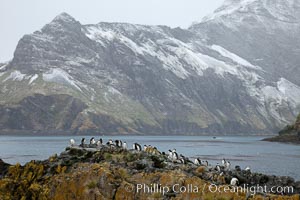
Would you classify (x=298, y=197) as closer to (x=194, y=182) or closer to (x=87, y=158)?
(x=194, y=182)

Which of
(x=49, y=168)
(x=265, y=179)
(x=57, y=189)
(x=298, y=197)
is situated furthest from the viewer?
(x=265, y=179)

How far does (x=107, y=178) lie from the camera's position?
32406 mm

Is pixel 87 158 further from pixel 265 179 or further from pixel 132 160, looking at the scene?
pixel 265 179

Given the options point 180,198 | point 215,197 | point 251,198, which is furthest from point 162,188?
point 251,198

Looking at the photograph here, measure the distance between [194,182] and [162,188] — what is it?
2.42m

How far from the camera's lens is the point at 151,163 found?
118ft

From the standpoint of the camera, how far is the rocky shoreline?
97.6ft

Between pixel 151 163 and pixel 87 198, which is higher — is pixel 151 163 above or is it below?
above

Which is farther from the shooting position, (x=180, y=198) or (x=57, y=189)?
(x=57, y=189)

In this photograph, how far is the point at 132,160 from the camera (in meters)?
38.3

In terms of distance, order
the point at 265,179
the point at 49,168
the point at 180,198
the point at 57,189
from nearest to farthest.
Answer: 1. the point at 180,198
2. the point at 57,189
3. the point at 49,168
4. the point at 265,179

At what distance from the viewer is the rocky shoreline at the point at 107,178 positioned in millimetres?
29734

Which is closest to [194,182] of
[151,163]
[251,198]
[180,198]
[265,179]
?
[180,198]

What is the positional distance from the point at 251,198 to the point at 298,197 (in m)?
2.90
